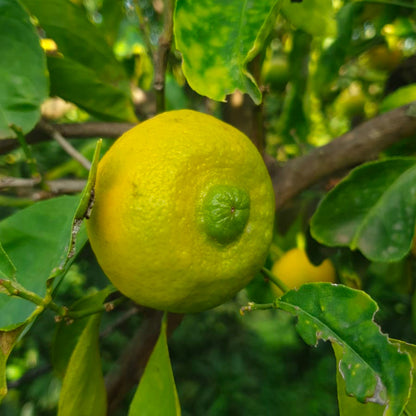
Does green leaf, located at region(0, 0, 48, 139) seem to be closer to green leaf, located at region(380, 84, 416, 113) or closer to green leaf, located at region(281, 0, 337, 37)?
green leaf, located at region(281, 0, 337, 37)

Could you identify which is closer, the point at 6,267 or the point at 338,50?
the point at 6,267

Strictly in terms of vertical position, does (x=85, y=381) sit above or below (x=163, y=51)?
below

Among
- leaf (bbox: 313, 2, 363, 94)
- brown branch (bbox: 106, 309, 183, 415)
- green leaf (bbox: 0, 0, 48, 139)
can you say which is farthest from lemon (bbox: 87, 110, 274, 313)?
leaf (bbox: 313, 2, 363, 94)

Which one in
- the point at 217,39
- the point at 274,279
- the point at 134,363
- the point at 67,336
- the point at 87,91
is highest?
the point at 217,39

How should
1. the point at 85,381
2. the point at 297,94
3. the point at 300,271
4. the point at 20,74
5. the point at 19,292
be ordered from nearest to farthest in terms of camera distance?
1. the point at 19,292
2. the point at 85,381
3. the point at 20,74
4. the point at 300,271
5. the point at 297,94

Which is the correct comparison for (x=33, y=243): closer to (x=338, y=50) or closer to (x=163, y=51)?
(x=163, y=51)

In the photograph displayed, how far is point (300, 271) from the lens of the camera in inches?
30.9

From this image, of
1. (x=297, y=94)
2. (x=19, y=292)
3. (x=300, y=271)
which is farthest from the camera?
(x=297, y=94)

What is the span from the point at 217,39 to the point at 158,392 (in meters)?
0.38

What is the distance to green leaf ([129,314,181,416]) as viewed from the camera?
50 centimetres

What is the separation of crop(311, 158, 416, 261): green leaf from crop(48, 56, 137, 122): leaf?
1.17 ft

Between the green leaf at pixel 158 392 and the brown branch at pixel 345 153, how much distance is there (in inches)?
14.0

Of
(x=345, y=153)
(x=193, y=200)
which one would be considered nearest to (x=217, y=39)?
(x=193, y=200)

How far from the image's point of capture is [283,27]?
4.19 ft
